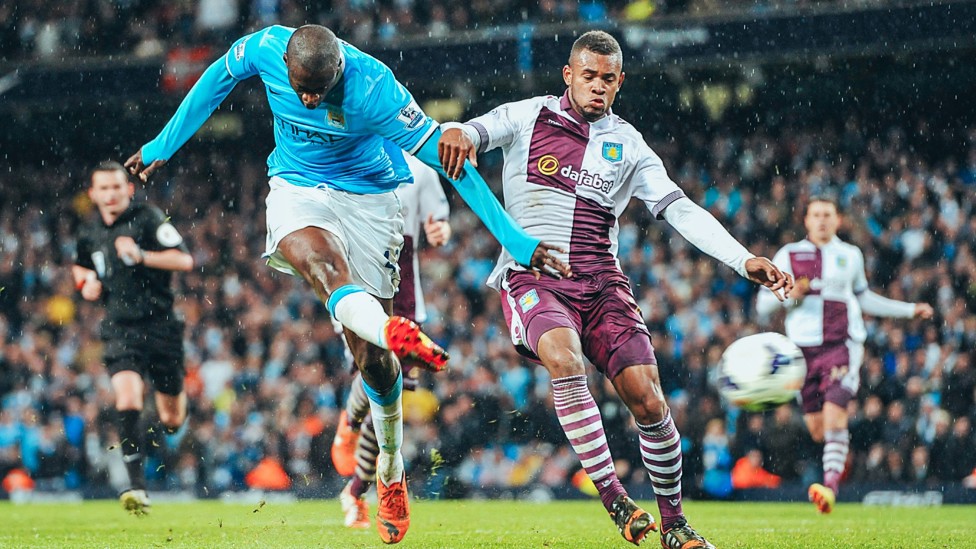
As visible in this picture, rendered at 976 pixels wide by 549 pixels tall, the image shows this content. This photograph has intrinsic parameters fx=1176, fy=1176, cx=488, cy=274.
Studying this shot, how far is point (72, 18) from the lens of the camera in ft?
63.8

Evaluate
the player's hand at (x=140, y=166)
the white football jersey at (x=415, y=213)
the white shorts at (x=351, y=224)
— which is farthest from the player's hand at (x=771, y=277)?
the white football jersey at (x=415, y=213)

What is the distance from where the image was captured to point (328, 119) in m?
5.97

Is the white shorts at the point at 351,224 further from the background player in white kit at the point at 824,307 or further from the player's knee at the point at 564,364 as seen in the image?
the background player in white kit at the point at 824,307

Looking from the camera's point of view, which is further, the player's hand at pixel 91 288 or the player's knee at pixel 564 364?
the player's hand at pixel 91 288

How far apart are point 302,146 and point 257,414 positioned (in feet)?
35.0

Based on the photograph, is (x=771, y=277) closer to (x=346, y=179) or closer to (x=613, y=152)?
(x=613, y=152)

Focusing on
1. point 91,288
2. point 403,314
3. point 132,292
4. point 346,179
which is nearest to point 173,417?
point 132,292

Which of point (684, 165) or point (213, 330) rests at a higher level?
point (684, 165)

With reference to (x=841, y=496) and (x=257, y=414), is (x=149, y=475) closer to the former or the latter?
(x=257, y=414)

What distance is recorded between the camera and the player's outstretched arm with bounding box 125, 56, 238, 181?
6.23 meters

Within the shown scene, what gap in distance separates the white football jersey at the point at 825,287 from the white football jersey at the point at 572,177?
4.73m

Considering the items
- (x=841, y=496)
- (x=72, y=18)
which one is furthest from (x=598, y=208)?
(x=72, y=18)

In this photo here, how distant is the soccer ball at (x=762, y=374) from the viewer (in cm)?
613

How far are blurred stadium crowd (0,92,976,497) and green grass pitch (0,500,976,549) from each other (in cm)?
171
